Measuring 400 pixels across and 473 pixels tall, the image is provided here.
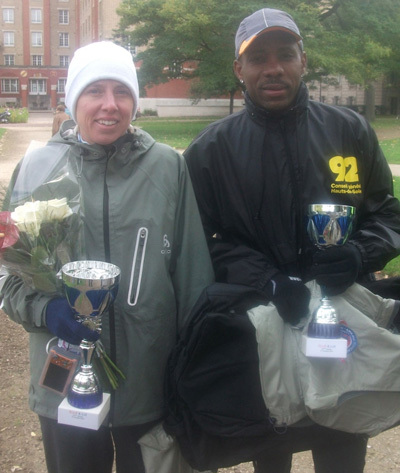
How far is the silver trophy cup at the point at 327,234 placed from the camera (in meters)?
2.13

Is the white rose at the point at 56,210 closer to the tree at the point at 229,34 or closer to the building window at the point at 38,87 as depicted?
the tree at the point at 229,34

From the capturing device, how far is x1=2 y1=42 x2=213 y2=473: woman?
90.6 inches

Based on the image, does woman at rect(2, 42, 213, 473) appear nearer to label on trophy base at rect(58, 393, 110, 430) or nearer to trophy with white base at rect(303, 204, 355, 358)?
label on trophy base at rect(58, 393, 110, 430)

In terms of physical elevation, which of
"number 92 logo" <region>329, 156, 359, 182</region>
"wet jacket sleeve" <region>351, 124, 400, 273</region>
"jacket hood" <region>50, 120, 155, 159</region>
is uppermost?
"jacket hood" <region>50, 120, 155, 159</region>

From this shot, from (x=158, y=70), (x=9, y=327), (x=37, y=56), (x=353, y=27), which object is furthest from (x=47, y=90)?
(x=9, y=327)

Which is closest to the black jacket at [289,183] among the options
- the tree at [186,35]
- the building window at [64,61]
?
the tree at [186,35]

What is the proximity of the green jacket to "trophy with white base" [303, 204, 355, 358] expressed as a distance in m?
0.45

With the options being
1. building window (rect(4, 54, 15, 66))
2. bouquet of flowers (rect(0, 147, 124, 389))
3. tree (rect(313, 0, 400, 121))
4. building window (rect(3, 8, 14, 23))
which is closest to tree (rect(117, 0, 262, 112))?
tree (rect(313, 0, 400, 121))

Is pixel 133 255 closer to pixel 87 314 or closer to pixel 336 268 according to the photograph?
pixel 87 314

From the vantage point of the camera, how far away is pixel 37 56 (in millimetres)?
80875

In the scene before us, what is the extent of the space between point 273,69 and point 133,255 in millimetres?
929

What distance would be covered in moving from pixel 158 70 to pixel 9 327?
101 ft

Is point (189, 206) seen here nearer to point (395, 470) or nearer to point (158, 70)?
point (395, 470)

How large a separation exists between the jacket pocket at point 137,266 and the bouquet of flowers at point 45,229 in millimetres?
200
